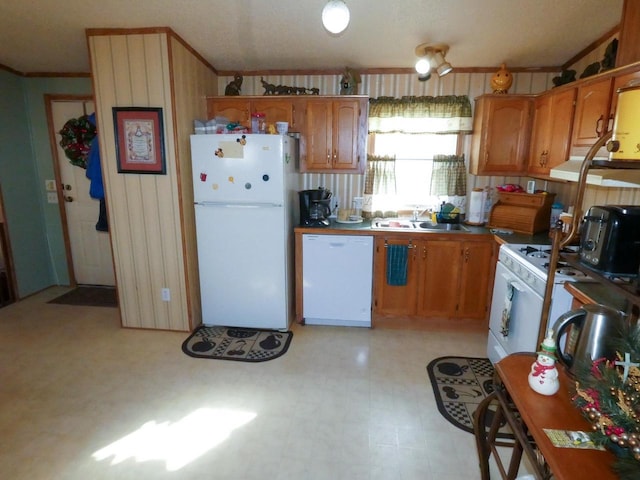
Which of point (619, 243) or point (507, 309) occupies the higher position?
point (619, 243)

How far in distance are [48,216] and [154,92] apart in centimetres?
246

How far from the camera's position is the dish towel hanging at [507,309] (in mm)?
2502

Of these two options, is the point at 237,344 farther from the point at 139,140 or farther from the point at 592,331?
the point at 592,331

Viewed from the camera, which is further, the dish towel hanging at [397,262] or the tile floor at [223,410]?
the dish towel hanging at [397,262]

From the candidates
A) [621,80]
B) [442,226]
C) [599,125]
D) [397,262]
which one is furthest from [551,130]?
[397,262]

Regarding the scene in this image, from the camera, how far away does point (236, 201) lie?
3.08 meters

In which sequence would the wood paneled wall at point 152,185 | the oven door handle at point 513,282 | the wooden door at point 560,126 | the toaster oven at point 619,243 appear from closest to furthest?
the toaster oven at point 619,243, the oven door handle at point 513,282, the wooden door at point 560,126, the wood paneled wall at point 152,185

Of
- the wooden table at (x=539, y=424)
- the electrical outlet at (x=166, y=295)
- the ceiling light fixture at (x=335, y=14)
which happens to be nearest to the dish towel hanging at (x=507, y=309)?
the wooden table at (x=539, y=424)

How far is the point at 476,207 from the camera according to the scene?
3551mm

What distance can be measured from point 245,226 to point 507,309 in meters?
2.09

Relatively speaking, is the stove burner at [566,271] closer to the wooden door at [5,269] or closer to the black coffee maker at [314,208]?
the black coffee maker at [314,208]

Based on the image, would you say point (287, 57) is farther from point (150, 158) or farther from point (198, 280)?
point (198, 280)

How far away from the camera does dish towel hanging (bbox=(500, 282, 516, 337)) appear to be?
8.21ft

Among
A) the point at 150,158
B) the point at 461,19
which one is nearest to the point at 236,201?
the point at 150,158
